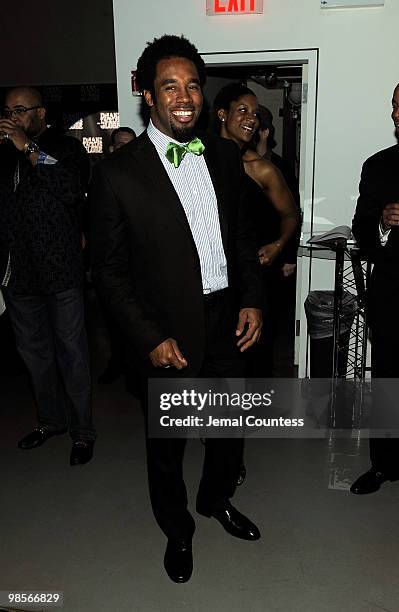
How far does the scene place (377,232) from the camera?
2.43m

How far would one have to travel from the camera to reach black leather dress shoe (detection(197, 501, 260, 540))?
2.37m

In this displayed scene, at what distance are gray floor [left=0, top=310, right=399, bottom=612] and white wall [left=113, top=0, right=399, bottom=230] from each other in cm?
174

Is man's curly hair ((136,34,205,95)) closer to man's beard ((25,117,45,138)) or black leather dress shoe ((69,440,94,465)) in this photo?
man's beard ((25,117,45,138))

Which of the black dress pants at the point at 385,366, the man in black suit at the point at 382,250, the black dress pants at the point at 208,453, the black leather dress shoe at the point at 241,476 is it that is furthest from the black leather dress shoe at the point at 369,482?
the black dress pants at the point at 208,453

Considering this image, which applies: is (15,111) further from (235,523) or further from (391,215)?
(235,523)

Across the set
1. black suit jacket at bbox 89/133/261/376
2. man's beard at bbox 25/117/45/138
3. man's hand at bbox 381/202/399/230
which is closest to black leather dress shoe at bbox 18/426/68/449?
black suit jacket at bbox 89/133/261/376

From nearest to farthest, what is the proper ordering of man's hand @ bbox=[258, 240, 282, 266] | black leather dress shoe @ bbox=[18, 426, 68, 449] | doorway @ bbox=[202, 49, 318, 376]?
man's hand @ bbox=[258, 240, 282, 266] < black leather dress shoe @ bbox=[18, 426, 68, 449] < doorway @ bbox=[202, 49, 318, 376]

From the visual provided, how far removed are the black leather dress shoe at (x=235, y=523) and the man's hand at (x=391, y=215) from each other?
1.34 meters

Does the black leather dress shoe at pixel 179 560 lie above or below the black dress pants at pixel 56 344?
below

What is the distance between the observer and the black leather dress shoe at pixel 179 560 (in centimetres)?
215

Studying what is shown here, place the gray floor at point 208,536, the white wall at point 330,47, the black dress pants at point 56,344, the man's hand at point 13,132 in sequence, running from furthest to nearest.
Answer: the white wall at point 330,47
the black dress pants at point 56,344
the man's hand at point 13,132
the gray floor at point 208,536

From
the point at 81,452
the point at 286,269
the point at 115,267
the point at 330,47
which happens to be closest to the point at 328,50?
the point at 330,47

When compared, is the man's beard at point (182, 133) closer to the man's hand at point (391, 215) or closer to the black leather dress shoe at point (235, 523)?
the man's hand at point (391, 215)

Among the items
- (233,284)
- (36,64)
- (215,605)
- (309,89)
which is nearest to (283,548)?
(215,605)
